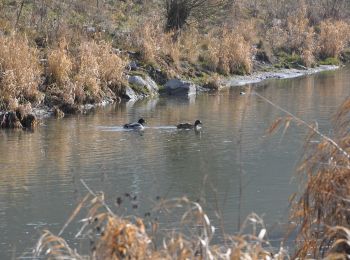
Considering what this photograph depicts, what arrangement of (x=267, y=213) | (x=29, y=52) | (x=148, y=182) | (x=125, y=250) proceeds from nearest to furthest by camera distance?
(x=125, y=250), (x=267, y=213), (x=148, y=182), (x=29, y=52)

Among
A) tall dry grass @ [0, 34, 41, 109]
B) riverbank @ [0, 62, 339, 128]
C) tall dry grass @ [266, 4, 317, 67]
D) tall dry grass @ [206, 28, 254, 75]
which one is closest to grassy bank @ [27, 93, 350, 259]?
riverbank @ [0, 62, 339, 128]

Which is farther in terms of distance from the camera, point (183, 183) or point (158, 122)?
point (158, 122)

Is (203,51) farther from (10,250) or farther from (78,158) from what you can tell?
(10,250)

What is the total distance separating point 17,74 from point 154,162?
7.44 m

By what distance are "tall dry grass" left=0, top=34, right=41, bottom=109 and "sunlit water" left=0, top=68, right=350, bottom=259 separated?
1.08 m

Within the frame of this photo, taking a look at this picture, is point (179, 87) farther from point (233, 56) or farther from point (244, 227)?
point (244, 227)

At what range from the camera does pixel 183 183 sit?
13453 millimetres

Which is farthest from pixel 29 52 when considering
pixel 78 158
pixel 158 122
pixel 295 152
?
pixel 295 152

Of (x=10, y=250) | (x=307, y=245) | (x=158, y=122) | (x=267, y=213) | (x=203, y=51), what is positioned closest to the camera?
(x=307, y=245)

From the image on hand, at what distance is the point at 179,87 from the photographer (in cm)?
2609

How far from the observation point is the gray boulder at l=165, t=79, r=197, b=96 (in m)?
25.9

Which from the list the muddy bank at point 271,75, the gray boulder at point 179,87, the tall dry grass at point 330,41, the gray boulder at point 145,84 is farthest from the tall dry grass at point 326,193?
the tall dry grass at point 330,41

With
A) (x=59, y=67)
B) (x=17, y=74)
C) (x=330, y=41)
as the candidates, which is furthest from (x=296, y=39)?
(x=17, y=74)

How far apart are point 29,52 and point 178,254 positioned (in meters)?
18.1
